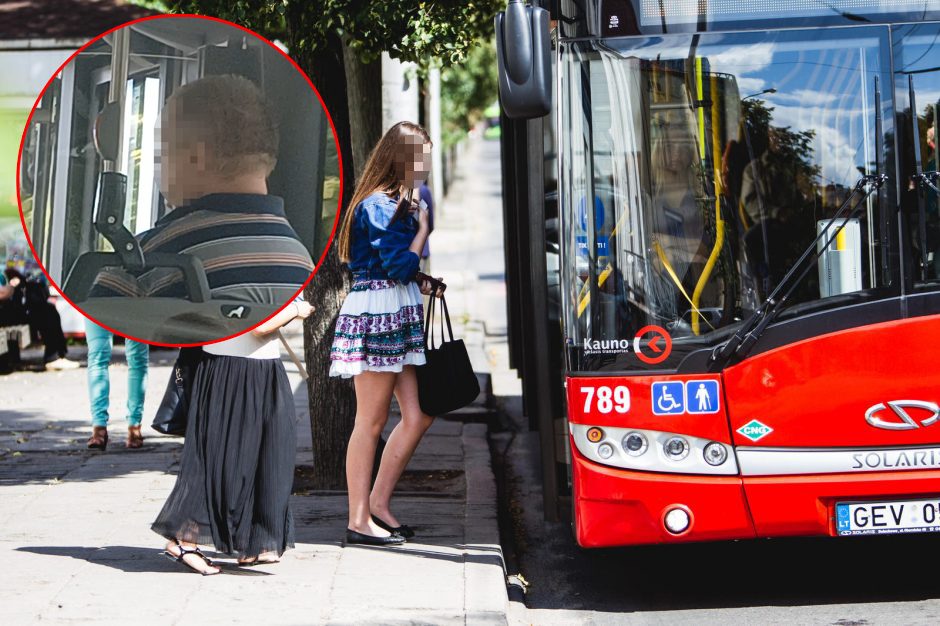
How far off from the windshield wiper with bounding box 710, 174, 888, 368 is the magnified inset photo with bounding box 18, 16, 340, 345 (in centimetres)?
166

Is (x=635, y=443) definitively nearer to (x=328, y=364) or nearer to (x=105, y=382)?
(x=328, y=364)

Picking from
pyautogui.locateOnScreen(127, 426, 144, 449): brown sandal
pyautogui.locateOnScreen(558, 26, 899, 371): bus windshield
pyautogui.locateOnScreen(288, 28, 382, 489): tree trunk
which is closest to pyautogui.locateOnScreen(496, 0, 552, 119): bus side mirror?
pyautogui.locateOnScreen(558, 26, 899, 371): bus windshield

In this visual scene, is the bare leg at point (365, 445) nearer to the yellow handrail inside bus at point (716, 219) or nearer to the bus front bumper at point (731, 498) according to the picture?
the bus front bumper at point (731, 498)

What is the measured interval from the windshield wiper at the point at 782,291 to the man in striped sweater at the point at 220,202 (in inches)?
67.1

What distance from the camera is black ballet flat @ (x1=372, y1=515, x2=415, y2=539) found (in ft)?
20.7

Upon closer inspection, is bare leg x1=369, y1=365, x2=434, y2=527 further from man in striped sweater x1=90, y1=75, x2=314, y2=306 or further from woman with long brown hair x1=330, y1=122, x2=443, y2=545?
man in striped sweater x1=90, y1=75, x2=314, y2=306

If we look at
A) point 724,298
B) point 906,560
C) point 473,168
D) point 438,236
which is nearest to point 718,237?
point 724,298

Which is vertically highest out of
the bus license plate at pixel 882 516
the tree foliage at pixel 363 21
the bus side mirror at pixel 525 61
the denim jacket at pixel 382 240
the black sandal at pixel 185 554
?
the tree foliage at pixel 363 21

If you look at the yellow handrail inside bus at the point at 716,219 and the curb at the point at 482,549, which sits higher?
the yellow handrail inside bus at the point at 716,219

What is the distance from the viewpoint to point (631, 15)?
521cm

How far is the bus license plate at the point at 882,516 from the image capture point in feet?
17.1

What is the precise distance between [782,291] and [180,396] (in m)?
2.48

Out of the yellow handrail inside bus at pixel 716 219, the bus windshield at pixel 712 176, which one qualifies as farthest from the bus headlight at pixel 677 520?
the yellow handrail inside bus at pixel 716 219

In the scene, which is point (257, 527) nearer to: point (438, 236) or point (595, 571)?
point (595, 571)
